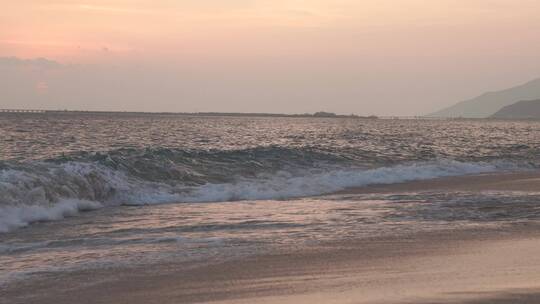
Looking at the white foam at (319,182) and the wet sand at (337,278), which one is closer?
the wet sand at (337,278)

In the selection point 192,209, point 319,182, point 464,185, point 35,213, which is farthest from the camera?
point 319,182

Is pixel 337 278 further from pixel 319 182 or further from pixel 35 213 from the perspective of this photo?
pixel 319 182

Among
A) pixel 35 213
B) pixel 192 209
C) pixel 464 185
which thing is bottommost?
pixel 464 185

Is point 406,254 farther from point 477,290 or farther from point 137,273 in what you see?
point 137,273

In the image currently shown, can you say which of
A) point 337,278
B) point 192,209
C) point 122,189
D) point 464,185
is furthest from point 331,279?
point 464,185

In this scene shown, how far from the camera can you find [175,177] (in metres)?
20.7

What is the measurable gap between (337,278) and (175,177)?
1380 cm

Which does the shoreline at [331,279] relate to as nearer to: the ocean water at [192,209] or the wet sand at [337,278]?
the wet sand at [337,278]

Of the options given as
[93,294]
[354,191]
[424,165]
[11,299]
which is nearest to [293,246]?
[93,294]

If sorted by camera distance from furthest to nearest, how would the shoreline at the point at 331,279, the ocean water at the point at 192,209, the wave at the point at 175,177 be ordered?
the wave at the point at 175,177 < the ocean water at the point at 192,209 < the shoreline at the point at 331,279

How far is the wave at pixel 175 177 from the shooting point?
47.1 ft

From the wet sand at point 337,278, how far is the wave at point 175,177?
520cm

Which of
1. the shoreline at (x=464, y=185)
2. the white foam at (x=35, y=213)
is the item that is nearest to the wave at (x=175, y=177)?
the white foam at (x=35, y=213)

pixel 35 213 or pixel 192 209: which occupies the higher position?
pixel 35 213
